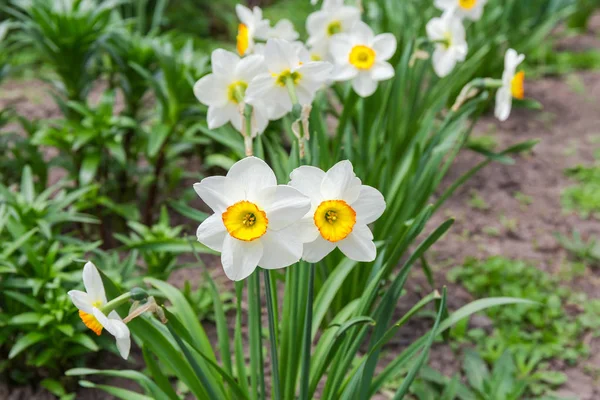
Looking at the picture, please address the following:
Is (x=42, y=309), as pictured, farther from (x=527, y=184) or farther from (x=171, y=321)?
(x=527, y=184)

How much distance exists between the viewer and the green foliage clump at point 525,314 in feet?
6.56

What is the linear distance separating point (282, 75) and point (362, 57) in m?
0.52

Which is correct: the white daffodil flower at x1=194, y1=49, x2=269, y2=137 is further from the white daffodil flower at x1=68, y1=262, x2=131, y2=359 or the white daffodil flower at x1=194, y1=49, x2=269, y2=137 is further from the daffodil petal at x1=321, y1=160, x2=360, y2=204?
the white daffodil flower at x1=68, y1=262, x2=131, y2=359

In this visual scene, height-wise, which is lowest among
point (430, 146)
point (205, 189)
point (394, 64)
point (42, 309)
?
point (42, 309)

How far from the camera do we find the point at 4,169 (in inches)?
97.0

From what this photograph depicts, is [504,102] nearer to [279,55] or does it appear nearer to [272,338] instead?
[279,55]

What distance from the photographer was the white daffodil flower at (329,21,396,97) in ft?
5.83

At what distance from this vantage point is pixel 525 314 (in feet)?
7.09

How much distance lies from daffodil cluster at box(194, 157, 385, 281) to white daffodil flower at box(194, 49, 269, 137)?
36cm

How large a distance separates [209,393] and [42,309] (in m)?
0.65

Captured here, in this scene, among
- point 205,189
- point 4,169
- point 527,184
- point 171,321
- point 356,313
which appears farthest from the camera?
point 527,184

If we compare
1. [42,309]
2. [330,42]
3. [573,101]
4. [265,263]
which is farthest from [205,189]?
[573,101]

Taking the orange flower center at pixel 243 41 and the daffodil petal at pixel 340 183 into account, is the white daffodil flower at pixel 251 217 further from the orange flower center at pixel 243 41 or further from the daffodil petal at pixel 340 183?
the orange flower center at pixel 243 41

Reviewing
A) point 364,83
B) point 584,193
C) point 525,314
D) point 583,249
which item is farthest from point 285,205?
point 584,193
